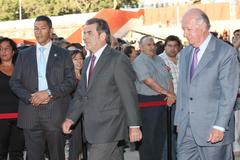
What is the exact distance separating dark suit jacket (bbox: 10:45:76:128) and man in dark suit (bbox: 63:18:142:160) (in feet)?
2.35

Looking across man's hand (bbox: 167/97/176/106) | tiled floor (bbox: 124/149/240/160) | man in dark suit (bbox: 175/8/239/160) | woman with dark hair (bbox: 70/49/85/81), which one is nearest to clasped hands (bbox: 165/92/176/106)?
man's hand (bbox: 167/97/176/106)

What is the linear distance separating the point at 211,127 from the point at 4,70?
9.70 feet

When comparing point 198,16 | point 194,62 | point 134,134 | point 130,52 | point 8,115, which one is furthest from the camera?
point 130,52

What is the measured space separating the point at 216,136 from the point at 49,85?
201cm

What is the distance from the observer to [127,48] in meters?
10.7

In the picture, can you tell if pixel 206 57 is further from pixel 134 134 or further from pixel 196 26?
pixel 134 134

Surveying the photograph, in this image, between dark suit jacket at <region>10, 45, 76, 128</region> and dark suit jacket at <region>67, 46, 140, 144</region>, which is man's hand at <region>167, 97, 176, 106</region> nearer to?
dark suit jacket at <region>10, 45, 76, 128</region>

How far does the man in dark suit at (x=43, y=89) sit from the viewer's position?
19.4 ft

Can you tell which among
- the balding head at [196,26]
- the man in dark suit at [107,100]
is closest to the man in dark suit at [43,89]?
the man in dark suit at [107,100]

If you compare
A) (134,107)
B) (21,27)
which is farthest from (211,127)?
(21,27)

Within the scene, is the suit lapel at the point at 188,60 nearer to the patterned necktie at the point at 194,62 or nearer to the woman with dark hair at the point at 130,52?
the patterned necktie at the point at 194,62

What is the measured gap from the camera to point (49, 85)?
593cm

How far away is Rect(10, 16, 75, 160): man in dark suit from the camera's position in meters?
5.90

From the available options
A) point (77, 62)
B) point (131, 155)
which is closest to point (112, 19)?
point (131, 155)
